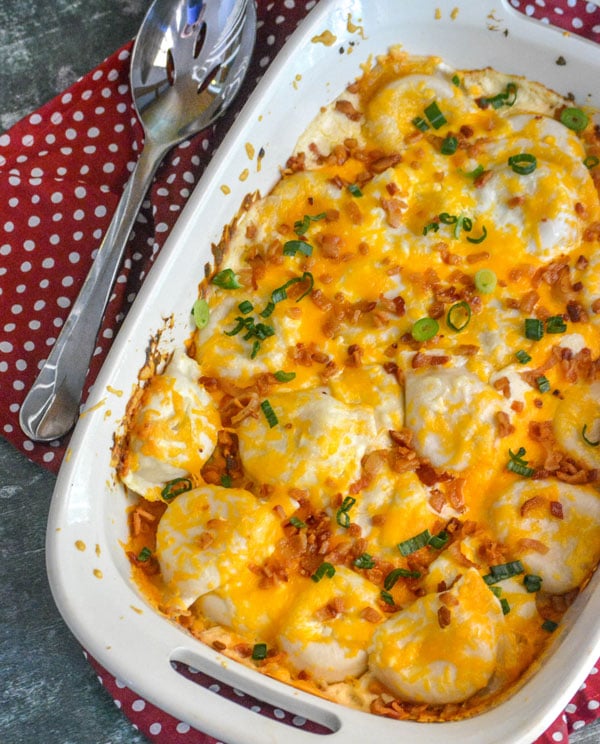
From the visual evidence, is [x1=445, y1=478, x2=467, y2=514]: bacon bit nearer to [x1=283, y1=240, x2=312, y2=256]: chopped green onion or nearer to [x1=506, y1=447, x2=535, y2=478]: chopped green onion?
[x1=506, y1=447, x2=535, y2=478]: chopped green onion

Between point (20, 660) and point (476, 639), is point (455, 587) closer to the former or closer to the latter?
point (476, 639)

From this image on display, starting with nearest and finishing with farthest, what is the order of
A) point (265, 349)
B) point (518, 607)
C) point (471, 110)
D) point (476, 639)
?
point (476, 639), point (518, 607), point (265, 349), point (471, 110)

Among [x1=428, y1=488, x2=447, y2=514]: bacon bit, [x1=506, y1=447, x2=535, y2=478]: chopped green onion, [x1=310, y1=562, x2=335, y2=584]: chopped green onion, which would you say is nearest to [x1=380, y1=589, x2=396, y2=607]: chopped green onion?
[x1=310, y1=562, x2=335, y2=584]: chopped green onion

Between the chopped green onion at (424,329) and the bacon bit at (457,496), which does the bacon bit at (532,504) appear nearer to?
the bacon bit at (457,496)

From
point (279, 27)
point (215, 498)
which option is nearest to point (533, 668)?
point (215, 498)

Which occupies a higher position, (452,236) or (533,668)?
(452,236)

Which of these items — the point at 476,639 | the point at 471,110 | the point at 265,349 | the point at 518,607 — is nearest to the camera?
the point at 476,639
